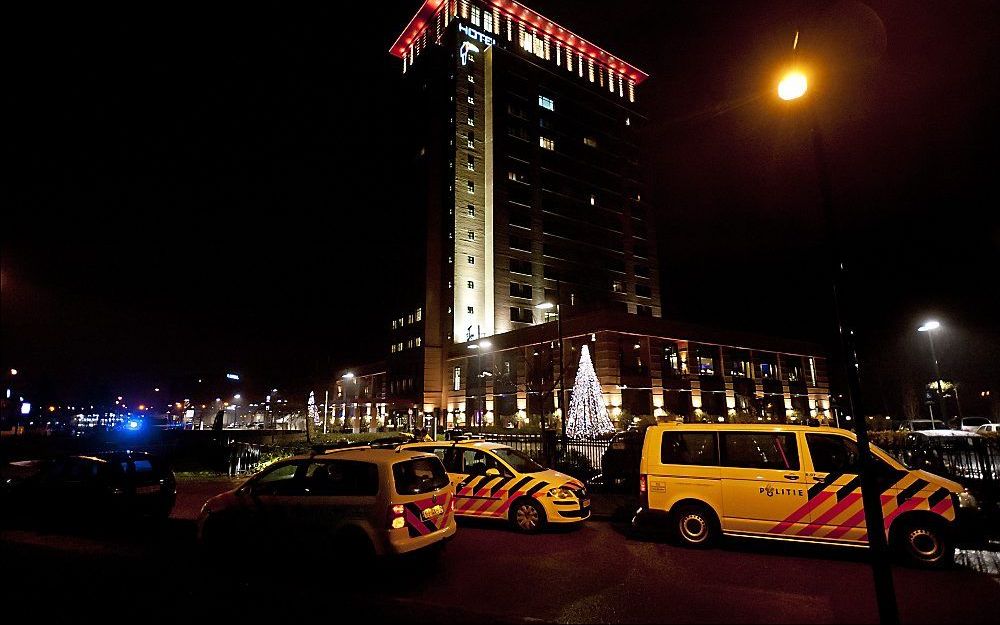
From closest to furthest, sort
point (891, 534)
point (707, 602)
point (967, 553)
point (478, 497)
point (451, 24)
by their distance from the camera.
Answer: point (707, 602) < point (891, 534) < point (967, 553) < point (478, 497) < point (451, 24)

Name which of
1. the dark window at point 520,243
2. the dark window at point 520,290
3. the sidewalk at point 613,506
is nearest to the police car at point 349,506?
the sidewalk at point 613,506

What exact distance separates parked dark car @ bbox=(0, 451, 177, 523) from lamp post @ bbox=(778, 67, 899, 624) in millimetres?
12335

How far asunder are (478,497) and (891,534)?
7070mm

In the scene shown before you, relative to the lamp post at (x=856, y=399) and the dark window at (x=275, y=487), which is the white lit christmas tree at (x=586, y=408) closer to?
the dark window at (x=275, y=487)

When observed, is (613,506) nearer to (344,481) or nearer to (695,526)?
(695,526)

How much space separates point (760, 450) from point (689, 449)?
3.79ft

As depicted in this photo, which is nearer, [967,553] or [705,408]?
[967,553]

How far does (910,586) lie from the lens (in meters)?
6.62

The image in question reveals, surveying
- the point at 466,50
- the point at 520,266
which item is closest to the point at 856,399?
the point at 520,266

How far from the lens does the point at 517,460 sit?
1103 centimetres

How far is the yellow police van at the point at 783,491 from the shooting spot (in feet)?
24.7

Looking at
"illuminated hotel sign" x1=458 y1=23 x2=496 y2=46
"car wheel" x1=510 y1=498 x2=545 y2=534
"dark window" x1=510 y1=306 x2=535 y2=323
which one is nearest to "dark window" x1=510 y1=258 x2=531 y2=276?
"dark window" x1=510 y1=306 x2=535 y2=323

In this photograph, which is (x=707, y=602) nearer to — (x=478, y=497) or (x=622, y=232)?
(x=478, y=497)

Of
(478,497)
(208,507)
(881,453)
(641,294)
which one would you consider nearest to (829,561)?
(881,453)
